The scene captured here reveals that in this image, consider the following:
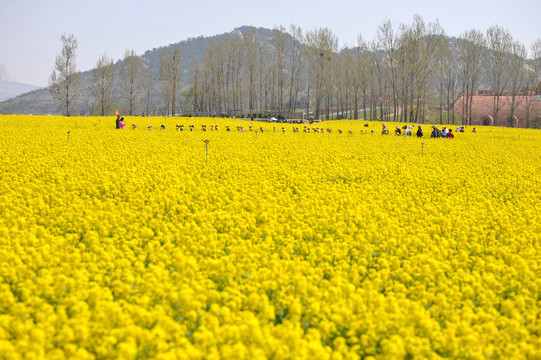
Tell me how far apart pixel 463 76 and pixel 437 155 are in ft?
220

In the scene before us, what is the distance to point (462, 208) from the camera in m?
13.6

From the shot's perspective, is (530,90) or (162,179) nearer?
(162,179)

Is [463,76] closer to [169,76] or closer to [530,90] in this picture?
[530,90]

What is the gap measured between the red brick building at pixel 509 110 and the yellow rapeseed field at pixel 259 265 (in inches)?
2815

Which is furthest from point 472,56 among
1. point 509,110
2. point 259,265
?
point 259,265

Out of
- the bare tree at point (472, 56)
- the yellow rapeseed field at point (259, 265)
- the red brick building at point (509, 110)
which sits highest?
the bare tree at point (472, 56)

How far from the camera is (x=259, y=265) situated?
8.15m

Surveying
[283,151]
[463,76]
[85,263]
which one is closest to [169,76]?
[463,76]

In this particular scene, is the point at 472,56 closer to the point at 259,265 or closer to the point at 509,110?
the point at 509,110

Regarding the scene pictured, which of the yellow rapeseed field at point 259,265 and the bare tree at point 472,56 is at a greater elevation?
the bare tree at point 472,56

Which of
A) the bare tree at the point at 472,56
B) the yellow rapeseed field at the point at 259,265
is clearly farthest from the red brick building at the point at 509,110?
the yellow rapeseed field at the point at 259,265

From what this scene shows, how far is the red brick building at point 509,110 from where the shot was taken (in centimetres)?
7762

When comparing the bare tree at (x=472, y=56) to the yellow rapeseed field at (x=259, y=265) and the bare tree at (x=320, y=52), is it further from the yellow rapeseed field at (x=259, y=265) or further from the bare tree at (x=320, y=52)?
the yellow rapeseed field at (x=259, y=265)

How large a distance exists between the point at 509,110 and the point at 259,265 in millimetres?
88728
